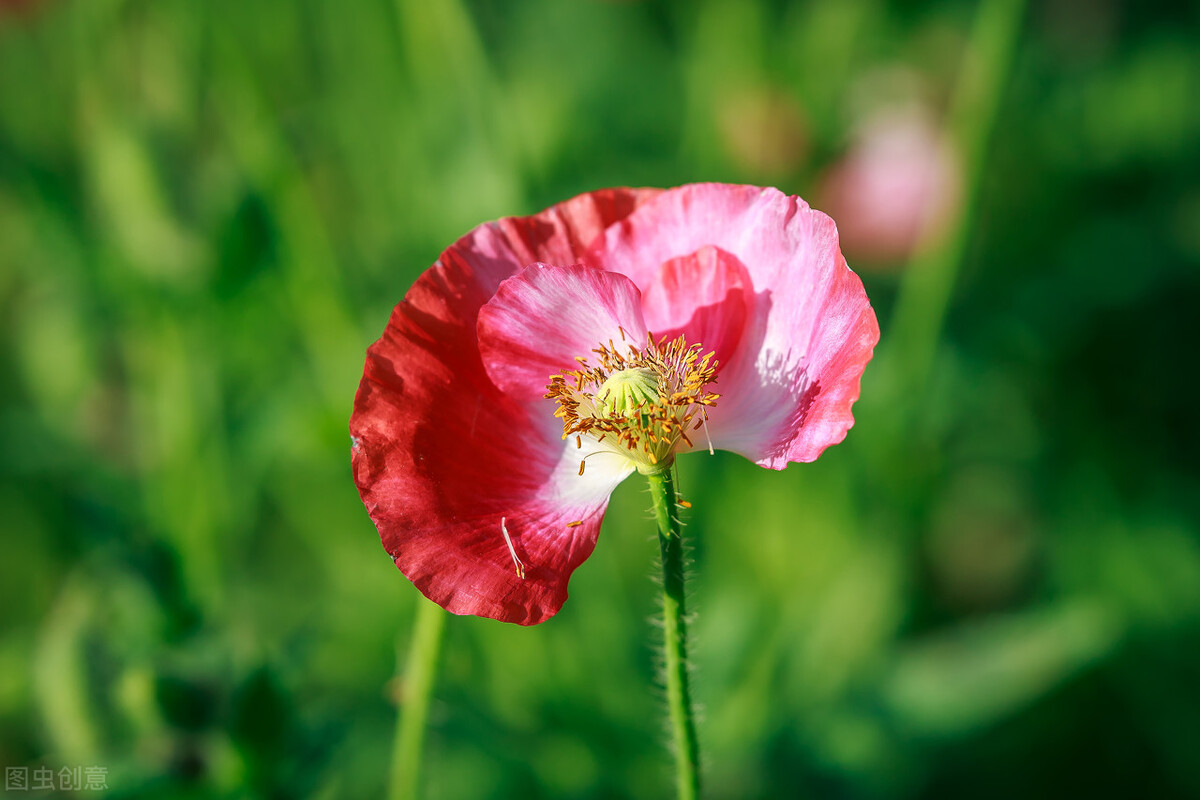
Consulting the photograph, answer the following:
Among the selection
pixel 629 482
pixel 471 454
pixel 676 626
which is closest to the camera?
pixel 676 626

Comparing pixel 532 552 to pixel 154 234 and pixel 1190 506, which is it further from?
pixel 1190 506

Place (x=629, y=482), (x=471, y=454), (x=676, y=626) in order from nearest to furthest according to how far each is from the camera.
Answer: (x=676, y=626)
(x=471, y=454)
(x=629, y=482)

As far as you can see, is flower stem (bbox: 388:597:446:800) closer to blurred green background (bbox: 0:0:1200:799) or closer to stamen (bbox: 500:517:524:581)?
stamen (bbox: 500:517:524:581)

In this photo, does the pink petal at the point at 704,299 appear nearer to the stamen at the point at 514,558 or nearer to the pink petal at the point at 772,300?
the pink petal at the point at 772,300

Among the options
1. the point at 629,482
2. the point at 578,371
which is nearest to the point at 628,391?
the point at 578,371

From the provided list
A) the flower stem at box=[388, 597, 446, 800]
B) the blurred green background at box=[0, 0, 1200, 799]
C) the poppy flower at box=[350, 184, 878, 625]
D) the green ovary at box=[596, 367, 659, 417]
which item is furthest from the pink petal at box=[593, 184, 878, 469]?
the blurred green background at box=[0, 0, 1200, 799]

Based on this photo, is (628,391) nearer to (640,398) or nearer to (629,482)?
(640,398)

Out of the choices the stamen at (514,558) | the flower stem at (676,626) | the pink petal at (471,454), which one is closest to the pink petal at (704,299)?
the pink petal at (471,454)
